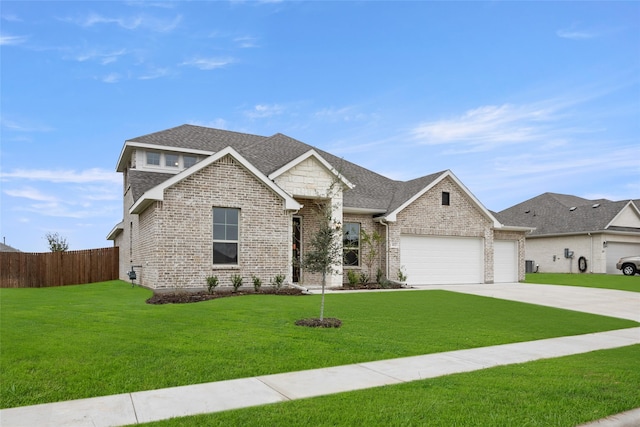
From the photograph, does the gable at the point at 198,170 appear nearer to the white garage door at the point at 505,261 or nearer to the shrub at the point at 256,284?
the shrub at the point at 256,284

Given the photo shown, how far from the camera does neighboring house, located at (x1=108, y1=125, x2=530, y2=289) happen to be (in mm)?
15594

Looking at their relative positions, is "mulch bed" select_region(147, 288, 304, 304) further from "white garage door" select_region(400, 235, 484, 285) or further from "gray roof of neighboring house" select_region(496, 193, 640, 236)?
"gray roof of neighboring house" select_region(496, 193, 640, 236)

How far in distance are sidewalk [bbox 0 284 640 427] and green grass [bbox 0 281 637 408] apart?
28 centimetres

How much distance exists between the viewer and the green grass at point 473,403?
14.3ft

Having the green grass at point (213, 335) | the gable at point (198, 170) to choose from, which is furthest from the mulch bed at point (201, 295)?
the gable at point (198, 170)

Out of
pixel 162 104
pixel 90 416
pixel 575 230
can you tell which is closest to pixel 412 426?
pixel 90 416

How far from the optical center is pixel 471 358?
23.7ft

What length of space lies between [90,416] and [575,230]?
36.4m

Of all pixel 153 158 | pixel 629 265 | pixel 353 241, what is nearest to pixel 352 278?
pixel 353 241

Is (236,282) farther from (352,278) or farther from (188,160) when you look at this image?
(188,160)

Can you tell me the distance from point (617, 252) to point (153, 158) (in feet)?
109

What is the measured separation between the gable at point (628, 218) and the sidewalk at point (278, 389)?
29.1m

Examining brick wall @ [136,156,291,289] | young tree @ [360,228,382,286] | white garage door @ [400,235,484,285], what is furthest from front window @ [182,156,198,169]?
white garage door @ [400,235,484,285]

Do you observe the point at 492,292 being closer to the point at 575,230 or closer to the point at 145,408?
the point at 145,408
